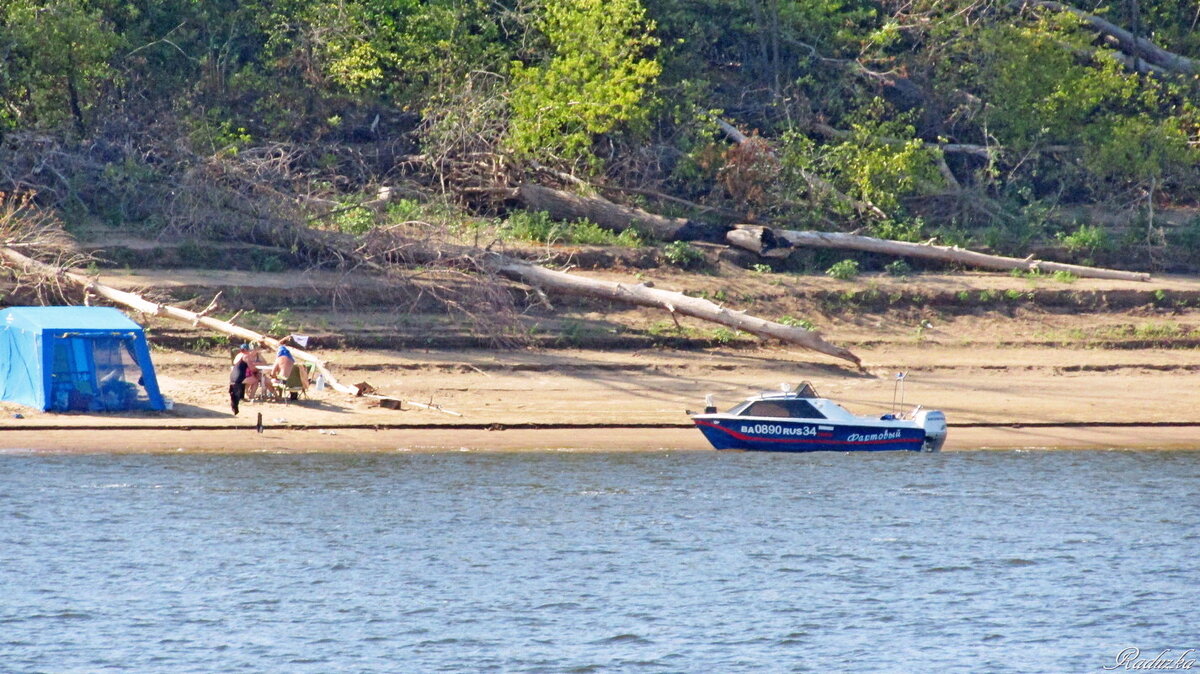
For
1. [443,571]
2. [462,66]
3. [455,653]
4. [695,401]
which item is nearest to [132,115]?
[462,66]

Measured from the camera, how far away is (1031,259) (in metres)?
28.8

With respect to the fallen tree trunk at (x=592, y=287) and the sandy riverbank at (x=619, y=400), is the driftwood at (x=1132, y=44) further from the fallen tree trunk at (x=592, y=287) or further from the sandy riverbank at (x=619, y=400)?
the fallen tree trunk at (x=592, y=287)

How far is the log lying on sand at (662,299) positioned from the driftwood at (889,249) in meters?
3.17

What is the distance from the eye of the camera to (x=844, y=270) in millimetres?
27906

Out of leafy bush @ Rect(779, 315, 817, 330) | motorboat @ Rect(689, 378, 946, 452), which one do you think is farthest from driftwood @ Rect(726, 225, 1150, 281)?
motorboat @ Rect(689, 378, 946, 452)

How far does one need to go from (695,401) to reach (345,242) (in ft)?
22.9

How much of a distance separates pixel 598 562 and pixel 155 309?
9408 mm

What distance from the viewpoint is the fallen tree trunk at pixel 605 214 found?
2897cm

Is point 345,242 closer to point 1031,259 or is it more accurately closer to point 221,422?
point 221,422

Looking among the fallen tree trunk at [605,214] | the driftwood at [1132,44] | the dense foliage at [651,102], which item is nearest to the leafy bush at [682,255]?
the fallen tree trunk at [605,214]

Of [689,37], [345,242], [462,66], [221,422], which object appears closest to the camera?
[221,422]

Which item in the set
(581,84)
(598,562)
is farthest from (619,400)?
(581,84)

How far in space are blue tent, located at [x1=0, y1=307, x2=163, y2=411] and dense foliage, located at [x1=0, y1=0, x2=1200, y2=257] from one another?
583 centimetres

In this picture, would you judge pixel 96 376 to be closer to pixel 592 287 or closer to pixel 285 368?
pixel 285 368
